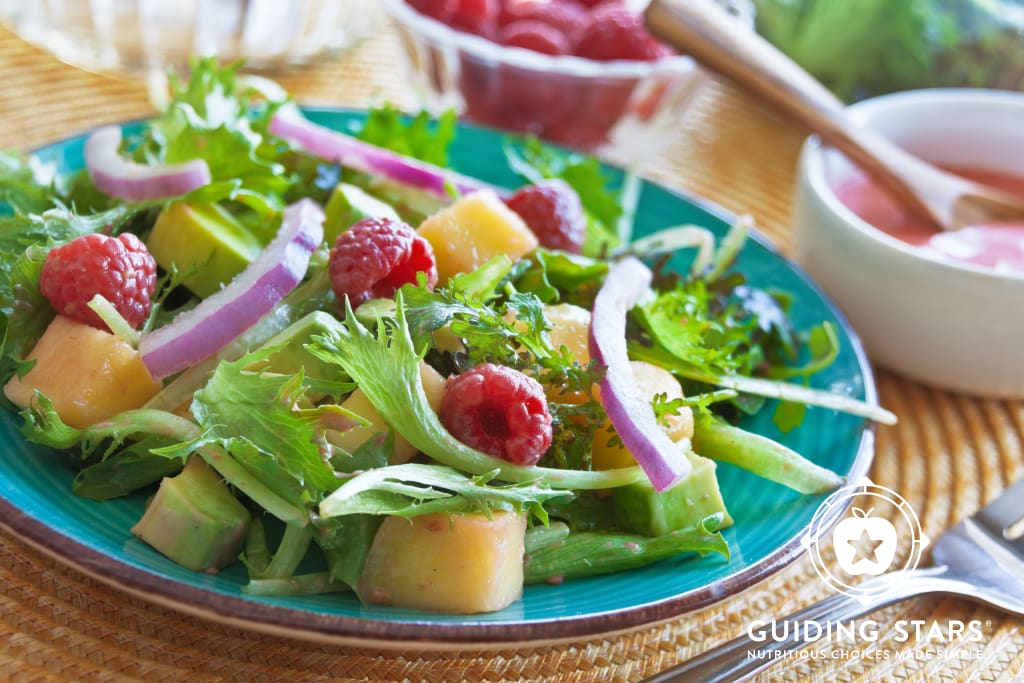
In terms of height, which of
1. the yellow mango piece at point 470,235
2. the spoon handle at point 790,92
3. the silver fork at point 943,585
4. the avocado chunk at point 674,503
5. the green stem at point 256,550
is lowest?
the silver fork at point 943,585

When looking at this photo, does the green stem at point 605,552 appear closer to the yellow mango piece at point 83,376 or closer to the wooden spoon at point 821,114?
the yellow mango piece at point 83,376

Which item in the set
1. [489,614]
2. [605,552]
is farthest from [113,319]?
[605,552]

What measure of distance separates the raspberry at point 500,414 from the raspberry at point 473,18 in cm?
200

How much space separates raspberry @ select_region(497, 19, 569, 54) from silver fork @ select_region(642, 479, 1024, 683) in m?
1.98

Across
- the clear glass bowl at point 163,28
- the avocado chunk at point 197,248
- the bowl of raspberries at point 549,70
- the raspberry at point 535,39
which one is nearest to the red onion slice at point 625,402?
the avocado chunk at point 197,248

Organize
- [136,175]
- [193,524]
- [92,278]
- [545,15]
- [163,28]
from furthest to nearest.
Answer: [545,15] < [163,28] < [136,175] < [92,278] < [193,524]

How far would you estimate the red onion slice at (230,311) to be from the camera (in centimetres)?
191

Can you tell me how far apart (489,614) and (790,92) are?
190cm

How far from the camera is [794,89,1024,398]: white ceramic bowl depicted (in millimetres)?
2637

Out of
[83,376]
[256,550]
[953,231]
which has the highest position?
[953,231]

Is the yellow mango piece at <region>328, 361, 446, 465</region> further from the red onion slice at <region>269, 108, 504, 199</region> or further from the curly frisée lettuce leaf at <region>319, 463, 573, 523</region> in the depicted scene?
the red onion slice at <region>269, 108, 504, 199</region>

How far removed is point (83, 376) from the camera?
6.14 feet

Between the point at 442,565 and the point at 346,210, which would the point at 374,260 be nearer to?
the point at 346,210

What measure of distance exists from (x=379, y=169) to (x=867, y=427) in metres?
1.30
